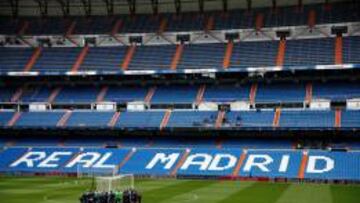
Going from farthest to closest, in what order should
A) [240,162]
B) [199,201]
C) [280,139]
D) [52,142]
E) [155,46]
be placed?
[155,46] < [52,142] < [280,139] < [240,162] < [199,201]

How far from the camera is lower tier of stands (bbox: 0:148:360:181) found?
52844mm

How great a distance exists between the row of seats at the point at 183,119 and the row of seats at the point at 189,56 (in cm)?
540

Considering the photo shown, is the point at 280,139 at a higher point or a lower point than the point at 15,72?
lower

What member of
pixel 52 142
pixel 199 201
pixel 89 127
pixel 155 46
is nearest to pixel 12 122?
pixel 52 142

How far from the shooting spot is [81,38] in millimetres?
72688

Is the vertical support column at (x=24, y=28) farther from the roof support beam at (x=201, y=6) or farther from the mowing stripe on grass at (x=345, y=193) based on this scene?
the mowing stripe on grass at (x=345, y=193)

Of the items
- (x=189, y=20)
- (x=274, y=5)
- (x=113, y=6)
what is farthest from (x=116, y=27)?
(x=274, y=5)

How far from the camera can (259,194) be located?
40.6 metres

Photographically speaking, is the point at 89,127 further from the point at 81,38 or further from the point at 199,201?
the point at 199,201

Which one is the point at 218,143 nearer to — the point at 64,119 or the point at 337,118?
the point at 337,118

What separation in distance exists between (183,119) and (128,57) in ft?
38.5

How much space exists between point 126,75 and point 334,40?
81.1 ft

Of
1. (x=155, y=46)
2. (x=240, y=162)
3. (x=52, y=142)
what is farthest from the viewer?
(x=155, y=46)

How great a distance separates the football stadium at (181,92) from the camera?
5594cm
